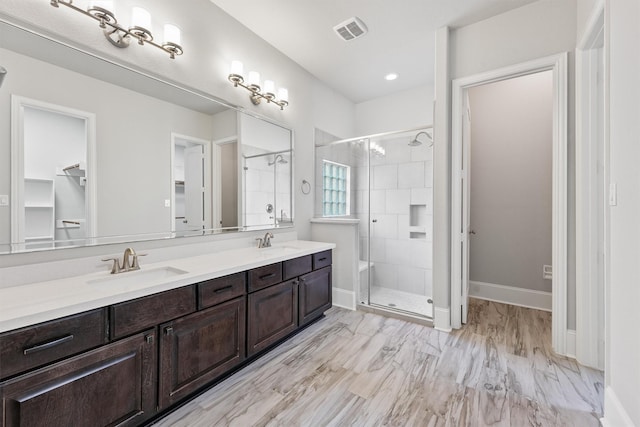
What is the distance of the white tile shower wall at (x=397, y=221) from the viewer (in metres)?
3.41

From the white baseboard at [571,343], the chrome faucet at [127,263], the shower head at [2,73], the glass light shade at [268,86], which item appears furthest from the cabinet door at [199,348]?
the white baseboard at [571,343]

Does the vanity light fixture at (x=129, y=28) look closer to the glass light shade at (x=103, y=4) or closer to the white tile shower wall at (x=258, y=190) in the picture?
the glass light shade at (x=103, y=4)

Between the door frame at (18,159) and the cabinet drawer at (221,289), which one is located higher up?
the door frame at (18,159)

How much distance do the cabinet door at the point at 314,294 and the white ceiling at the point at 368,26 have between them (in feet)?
7.40

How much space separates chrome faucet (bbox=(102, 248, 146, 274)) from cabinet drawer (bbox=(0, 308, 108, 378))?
0.46 meters

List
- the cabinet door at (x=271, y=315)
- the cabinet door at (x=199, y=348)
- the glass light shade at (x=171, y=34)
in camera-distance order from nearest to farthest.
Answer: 1. the cabinet door at (x=199, y=348)
2. the glass light shade at (x=171, y=34)
3. the cabinet door at (x=271, y=315)

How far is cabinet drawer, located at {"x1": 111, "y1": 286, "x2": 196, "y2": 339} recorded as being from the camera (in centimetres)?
128

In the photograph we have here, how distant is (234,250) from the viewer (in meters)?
2.44

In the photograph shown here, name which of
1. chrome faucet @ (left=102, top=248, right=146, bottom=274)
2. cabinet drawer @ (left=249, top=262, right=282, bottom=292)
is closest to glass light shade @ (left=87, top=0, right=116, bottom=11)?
chrome faucet @ (left=102, top=248, right=146, bottom=274)

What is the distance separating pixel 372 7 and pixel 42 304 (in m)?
2.83

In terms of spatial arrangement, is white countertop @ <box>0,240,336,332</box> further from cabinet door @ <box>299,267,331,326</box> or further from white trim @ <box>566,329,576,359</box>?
white trim @ <box>566,329,576,359</box>

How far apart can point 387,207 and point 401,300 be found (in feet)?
3.77

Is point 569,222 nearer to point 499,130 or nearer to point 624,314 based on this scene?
point 624,314

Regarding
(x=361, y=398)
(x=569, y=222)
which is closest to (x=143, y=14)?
(x=361, y=398)
